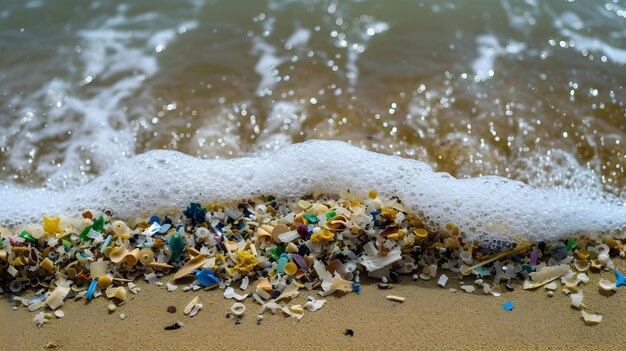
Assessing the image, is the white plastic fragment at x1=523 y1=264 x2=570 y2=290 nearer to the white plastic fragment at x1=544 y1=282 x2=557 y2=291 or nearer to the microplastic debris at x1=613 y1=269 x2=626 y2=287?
the white plastic fragment at x1=544 y1=282 x2=557 y2=291

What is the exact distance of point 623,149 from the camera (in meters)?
2.77

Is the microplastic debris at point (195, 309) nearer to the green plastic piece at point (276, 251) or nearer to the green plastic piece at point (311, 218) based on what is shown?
the green plastic piece at point (276, 251)

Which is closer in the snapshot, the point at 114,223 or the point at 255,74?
the point at 114,223

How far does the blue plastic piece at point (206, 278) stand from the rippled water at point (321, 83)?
81 centimetres

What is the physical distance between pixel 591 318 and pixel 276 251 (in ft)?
3.28

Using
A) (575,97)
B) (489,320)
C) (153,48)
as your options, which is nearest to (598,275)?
(489,320)

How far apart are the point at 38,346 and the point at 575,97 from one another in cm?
254

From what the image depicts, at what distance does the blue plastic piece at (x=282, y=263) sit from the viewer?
6.72 ft

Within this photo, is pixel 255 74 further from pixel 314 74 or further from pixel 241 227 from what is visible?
pixel 241 227

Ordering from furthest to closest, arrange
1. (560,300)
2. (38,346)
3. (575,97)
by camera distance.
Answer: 1. (575,97)
2. (560,300)
3. (38,346)

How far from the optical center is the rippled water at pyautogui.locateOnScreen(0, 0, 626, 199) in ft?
9.13

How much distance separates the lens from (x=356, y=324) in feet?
6.15

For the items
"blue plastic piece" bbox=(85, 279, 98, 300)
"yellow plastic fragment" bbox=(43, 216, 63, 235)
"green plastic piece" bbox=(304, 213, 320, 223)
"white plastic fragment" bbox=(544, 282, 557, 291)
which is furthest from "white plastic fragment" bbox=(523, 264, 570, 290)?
"yellow plastic fragment" bbox=(43, 216, 63, 235)

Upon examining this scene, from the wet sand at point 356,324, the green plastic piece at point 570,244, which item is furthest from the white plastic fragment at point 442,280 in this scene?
the green plastic piece at point 570,244
